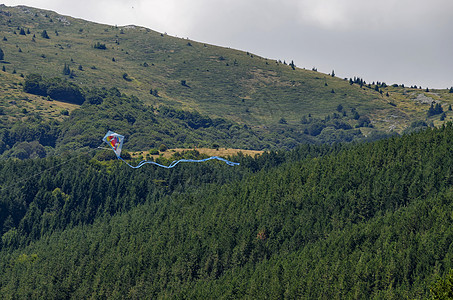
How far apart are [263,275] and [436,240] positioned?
133 feet

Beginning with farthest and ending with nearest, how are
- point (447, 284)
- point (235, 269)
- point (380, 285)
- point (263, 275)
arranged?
point (235, 269) < point (263, 275) < point (380, 285) < point (447, 284)

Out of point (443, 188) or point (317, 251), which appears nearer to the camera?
point (317, 251)

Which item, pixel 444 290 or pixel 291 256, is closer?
pixel 444 290

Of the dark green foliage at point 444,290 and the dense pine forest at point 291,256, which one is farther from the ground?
the dark green foliage at point 444,290

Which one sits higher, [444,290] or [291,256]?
[444,290]

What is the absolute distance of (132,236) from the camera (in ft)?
655

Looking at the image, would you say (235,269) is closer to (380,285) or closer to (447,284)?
(380,285)

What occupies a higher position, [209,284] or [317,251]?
[317,251]

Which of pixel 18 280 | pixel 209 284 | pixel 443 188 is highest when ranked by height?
pixel 443 188

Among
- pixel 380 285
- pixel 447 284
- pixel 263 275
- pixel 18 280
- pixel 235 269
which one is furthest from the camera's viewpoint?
pixel 18 280

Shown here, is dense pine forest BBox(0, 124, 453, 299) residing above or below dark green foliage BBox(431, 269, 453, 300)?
below

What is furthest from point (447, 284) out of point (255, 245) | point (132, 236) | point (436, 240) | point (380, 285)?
point (132, 236)

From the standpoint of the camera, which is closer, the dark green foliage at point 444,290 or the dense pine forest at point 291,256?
the dark green foliage at point 444,290

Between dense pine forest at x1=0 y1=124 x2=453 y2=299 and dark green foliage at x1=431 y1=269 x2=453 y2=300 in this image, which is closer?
dark green foliage at x1=431 y1=269 x2=453 y2=300
